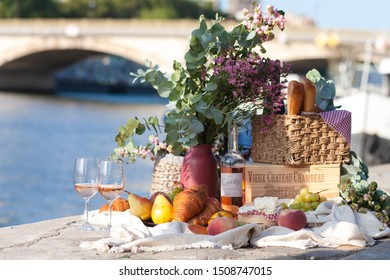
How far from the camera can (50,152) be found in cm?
1611

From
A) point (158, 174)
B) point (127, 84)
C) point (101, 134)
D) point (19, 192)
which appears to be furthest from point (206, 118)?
point (127, 84)

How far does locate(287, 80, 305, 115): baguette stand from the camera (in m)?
4.02

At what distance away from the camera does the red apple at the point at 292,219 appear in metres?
3.55

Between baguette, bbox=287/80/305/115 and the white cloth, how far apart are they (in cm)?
54

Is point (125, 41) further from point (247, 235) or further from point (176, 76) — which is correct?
point (247, 235)

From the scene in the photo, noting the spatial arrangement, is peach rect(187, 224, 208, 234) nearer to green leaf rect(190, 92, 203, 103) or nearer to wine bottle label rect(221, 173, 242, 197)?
wine bottle label rect(221, 173, 242, 197)

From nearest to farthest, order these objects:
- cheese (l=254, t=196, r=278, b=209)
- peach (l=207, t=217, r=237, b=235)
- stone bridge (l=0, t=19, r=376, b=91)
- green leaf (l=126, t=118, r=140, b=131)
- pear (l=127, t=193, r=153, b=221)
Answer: peach (l=207, t=217, r=237, b=235) → pear (l=127, t=193, r=153, b=221) → cheese (l=254, t=196, r=278, b=209) → green leaf (l=126, t=118, r=140, b=131) → stone bridge (l=0, t=19, r=376, b=91)

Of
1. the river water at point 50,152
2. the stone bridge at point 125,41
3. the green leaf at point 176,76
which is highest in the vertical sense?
the stone bridge at point 125,41

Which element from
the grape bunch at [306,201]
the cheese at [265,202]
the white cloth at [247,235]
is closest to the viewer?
the white cloth at [247,235]

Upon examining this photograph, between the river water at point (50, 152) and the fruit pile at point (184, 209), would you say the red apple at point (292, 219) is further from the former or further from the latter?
the river water at point (50, 152)

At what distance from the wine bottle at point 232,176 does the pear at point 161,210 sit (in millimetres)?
265

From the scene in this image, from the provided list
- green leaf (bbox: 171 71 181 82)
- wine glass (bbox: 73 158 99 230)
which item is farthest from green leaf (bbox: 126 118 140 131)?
wine glass (bbox: 73 158 99 230)

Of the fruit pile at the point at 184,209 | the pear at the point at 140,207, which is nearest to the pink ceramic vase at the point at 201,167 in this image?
the fruit pile at the point at 184,209

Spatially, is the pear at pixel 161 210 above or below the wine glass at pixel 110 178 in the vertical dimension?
below
